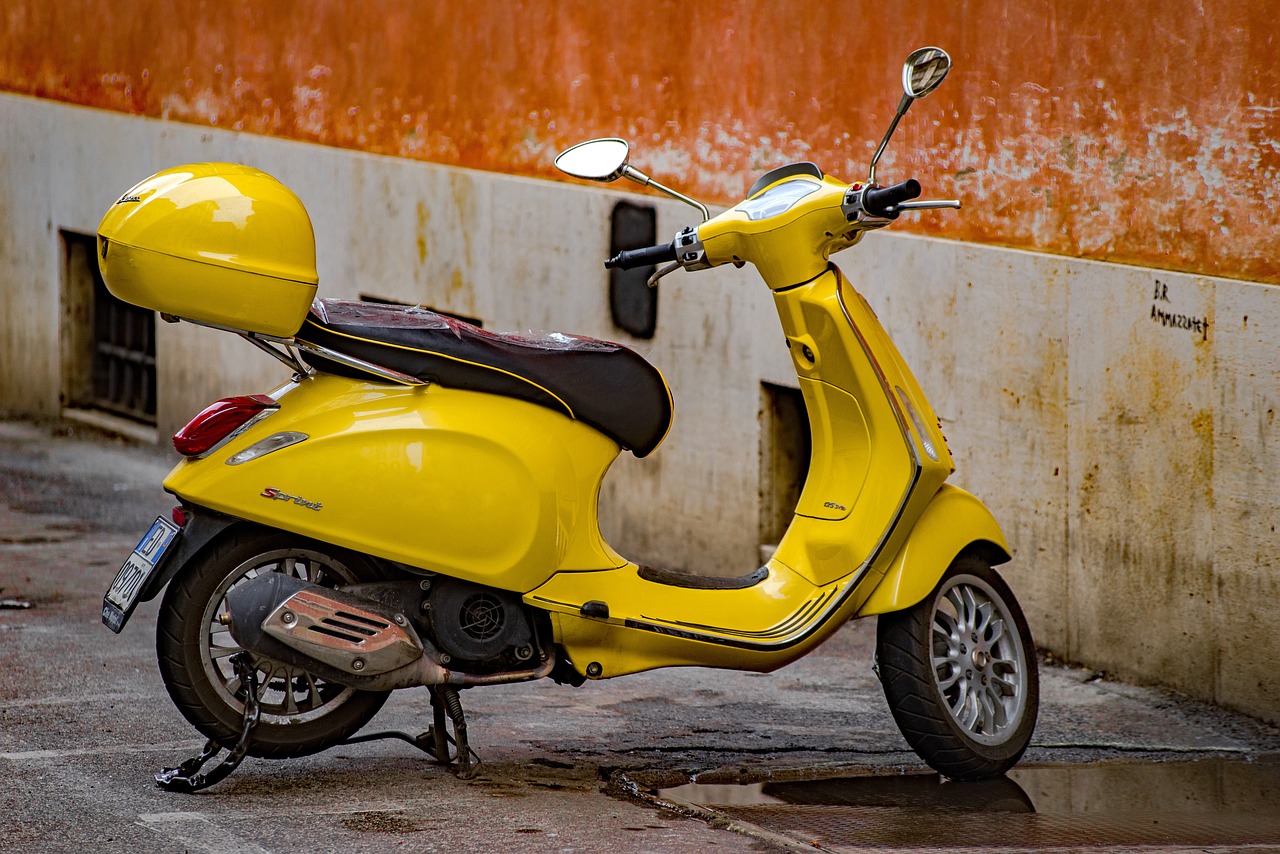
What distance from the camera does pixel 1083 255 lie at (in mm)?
6160

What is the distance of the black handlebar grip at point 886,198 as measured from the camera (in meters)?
4.64

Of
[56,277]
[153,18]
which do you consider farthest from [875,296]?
[56,277]

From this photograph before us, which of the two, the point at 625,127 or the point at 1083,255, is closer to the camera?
the point at 1083,255

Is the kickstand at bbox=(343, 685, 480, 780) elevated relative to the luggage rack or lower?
lower

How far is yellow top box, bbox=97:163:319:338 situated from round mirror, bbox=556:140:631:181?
3.14 feet

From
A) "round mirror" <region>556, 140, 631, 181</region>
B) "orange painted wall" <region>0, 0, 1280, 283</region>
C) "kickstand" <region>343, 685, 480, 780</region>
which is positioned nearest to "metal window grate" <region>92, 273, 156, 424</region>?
"orange painted wall" <region>0, 0, 1280, 283</region>

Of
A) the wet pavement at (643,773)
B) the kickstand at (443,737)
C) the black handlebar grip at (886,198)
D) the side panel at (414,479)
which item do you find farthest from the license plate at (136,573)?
the black handlebar grip at (886,198)

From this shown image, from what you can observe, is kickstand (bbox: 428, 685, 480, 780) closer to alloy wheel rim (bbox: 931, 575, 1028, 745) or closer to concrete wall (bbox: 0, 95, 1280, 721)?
alloy wheel rim (bbox: 931, 575, 1028, 745)

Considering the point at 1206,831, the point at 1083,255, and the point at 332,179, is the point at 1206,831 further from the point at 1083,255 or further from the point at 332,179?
the point at 332,179

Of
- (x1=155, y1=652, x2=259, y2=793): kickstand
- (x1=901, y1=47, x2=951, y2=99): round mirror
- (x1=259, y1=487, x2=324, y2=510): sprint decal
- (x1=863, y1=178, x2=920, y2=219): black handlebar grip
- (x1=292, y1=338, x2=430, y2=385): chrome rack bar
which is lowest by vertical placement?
(x1=155, y1=652, x2=259, y2=793): kickstand

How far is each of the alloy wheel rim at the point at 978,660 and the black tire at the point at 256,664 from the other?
5.03 feet

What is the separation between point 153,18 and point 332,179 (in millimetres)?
2061

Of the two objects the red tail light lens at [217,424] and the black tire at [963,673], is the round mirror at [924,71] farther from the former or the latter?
the red tail light lens at [217,424]

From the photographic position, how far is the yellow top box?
4379 mm
